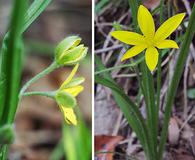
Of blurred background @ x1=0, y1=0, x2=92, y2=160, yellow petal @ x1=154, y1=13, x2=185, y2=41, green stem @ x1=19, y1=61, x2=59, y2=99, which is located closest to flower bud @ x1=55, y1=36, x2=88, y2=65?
green stem @ x1=19, y1=61, x2=59, y2=99

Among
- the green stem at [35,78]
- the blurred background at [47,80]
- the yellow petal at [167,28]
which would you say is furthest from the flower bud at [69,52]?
the blurred background at [47,80]

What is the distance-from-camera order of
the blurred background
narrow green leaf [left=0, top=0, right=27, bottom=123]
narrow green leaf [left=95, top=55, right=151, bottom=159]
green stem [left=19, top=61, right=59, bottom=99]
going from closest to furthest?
1. narrow green leaf [left=0, top=0, right=27, bottom=123]
2. green stem [left=19, top=61, right=59, bottom=99]
3. narrow green leaf [left=95, top=55, right=151, bottom=159]
4. the blurred background

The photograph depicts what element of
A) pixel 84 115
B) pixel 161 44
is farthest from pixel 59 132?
pixel 161 44

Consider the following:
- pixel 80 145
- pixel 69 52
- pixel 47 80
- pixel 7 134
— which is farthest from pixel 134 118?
pixel 47 80

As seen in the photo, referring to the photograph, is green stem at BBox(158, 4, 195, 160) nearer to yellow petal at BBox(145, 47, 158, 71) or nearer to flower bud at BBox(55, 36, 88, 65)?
yellow petal at BBox(145, 47, 158, 71)

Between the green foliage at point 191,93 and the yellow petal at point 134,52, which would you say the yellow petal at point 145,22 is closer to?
the yellow petal at point 134,52

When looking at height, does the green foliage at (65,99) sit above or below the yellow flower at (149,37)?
below

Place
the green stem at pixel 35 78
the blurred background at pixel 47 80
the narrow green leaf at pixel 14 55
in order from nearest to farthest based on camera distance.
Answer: the narrow green leaf at pixel 14 55 → the green stem at pixel 35 78 → the blurred background at pixel 47 80

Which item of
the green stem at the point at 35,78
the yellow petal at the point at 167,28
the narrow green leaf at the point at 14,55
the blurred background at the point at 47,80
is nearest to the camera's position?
the narrow green leaf at the point at 14,55
